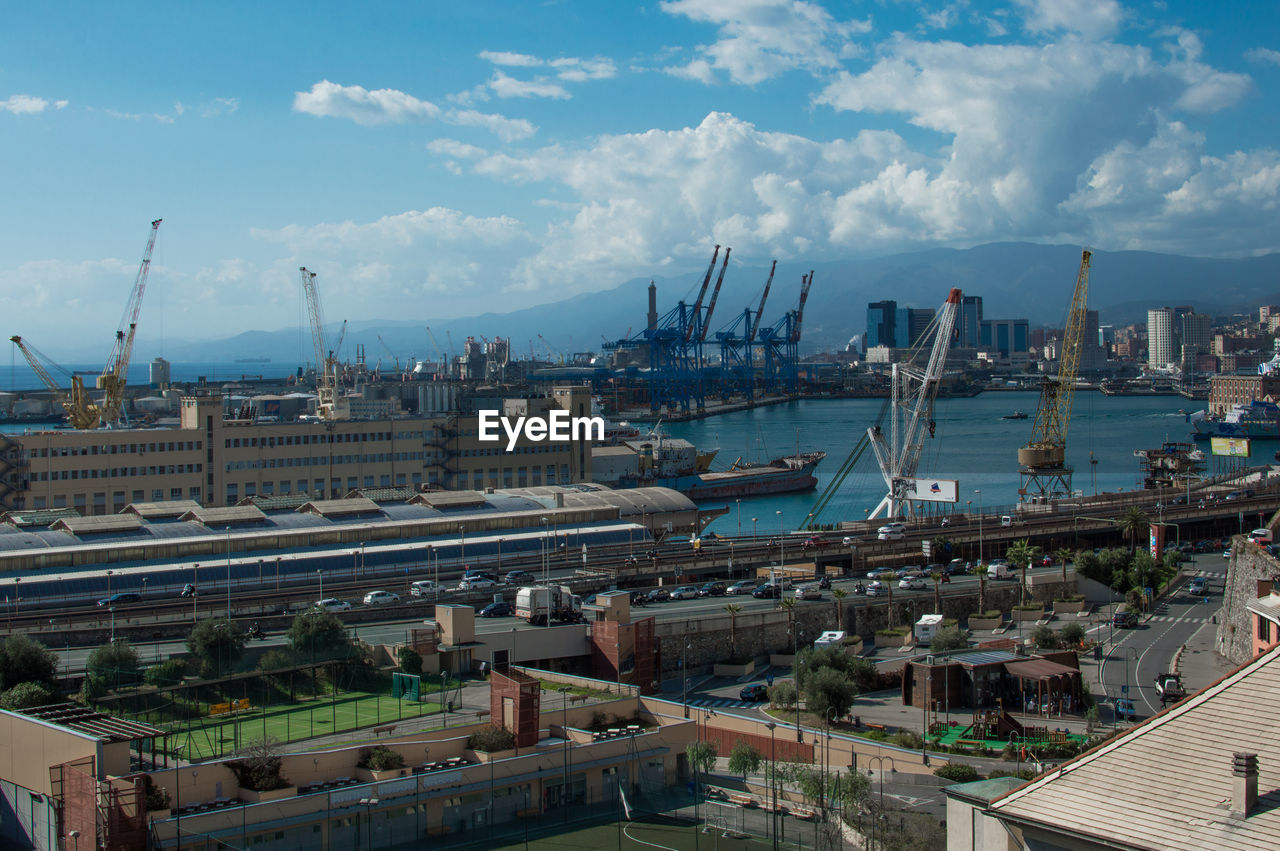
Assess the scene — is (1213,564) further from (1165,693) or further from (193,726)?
(193,726)

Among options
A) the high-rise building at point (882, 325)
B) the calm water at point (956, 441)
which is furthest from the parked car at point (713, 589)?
the high-rise building at point (882, 325)

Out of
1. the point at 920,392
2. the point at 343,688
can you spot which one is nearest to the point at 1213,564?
the point at 920,392

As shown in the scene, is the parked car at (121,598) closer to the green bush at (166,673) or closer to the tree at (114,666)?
the tree at (114,666)

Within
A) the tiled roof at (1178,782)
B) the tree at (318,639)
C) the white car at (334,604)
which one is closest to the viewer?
the tiled roof at (1178,782)

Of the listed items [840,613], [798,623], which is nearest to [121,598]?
[798,623]

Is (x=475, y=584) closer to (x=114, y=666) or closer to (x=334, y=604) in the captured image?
(x=334, y=604)

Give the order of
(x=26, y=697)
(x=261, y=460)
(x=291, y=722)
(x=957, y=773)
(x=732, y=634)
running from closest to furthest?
(x=26, y=697)
(x=291, y=722)
(x=957, y=773)
(x=732, y=634)
(x=261, y=460)

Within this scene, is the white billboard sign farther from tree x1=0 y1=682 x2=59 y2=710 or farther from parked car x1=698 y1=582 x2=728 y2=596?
tree x1=0 y1=682 x2=59 y2=710
